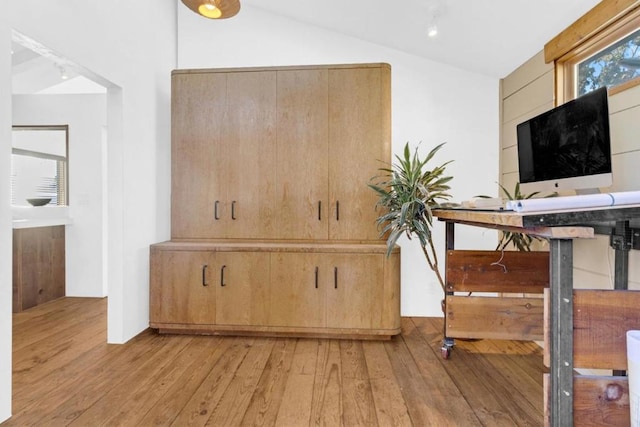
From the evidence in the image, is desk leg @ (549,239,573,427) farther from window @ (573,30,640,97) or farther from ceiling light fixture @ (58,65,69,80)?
ceiling light fixture @ (58,65,69,80)

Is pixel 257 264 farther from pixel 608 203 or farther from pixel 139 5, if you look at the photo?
pixel 139 5

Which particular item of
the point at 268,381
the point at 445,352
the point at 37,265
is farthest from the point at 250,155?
the point at 37,265

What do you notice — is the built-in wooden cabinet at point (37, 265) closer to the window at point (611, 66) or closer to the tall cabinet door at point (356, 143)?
the tall cabinet door at point (356, 143)

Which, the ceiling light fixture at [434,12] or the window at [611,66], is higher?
the ceiling light fixture at [434,12]

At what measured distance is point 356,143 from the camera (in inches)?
112

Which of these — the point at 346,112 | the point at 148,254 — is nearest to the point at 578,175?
the point at 346,112

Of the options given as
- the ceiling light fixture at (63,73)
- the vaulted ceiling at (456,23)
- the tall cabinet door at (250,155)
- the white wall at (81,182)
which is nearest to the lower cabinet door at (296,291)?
the tall cabinet door at (250,155)

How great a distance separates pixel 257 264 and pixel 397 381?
1.37m

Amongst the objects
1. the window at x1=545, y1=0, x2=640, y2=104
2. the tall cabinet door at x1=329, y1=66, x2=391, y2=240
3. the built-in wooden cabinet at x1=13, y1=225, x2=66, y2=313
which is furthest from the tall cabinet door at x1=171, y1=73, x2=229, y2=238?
the window at x1=545, y1=0, x2=640, y2=104

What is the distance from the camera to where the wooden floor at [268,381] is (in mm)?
1705

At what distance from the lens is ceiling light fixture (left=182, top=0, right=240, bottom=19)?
2006mm

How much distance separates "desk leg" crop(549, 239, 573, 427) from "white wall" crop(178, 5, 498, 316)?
2.16 metres

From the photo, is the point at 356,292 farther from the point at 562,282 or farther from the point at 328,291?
the point at 562,282

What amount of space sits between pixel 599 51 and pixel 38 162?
552 centimetres
